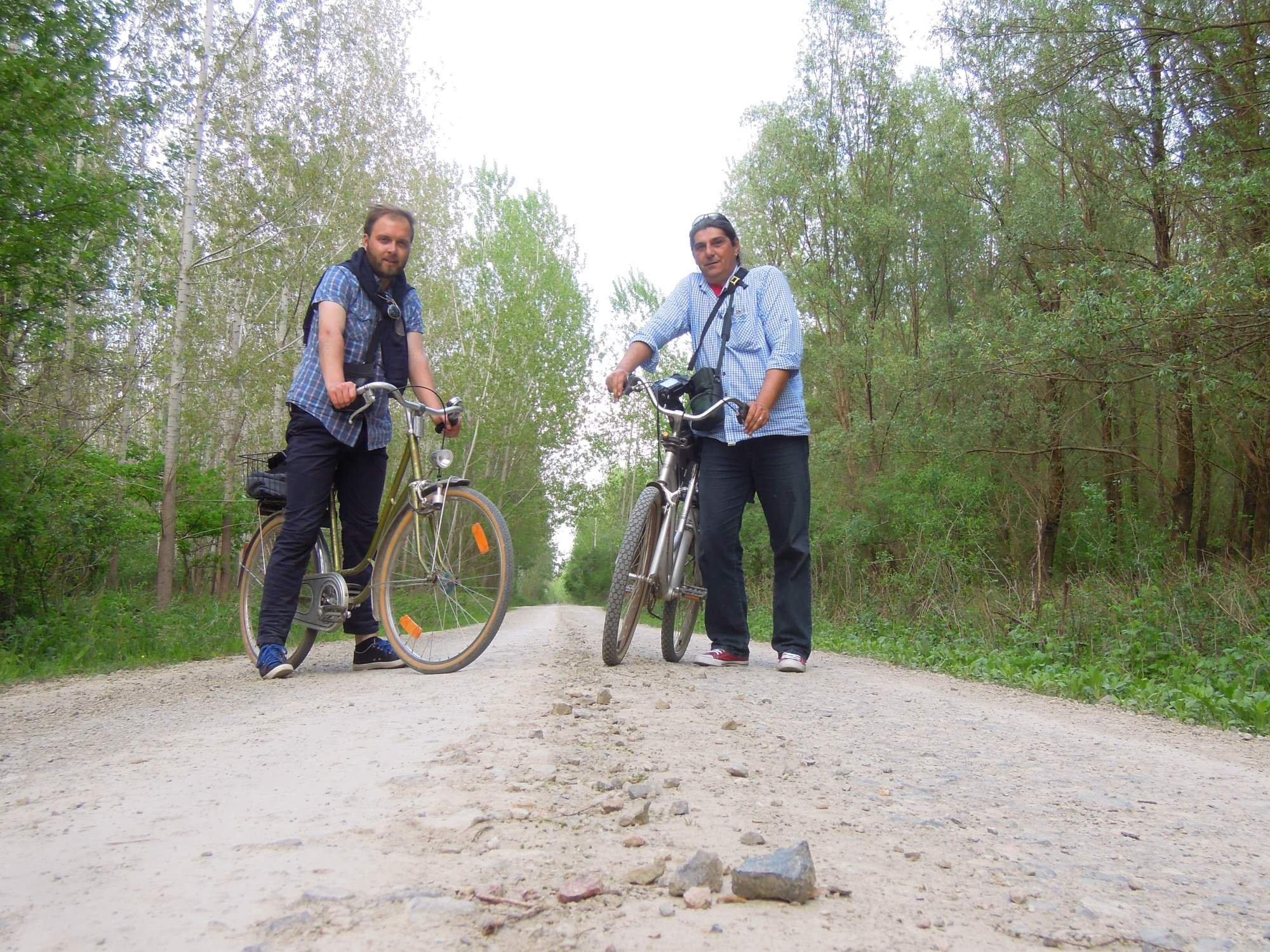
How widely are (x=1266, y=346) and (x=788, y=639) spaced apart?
7300mm

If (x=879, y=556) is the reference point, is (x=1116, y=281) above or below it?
above

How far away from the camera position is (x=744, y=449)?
5.22 metres

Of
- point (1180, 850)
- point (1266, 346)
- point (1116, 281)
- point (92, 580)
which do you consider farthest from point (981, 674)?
point (92, 580)

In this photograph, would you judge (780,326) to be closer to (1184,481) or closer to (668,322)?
(668,322)

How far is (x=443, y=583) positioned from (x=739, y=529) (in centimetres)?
177

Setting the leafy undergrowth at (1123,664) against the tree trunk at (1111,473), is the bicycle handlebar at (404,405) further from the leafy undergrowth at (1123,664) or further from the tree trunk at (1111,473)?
the tree trunk at (1111,473)

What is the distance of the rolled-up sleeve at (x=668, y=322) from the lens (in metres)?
5.42

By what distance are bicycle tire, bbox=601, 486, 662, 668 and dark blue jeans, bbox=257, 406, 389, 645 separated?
4.21 feet

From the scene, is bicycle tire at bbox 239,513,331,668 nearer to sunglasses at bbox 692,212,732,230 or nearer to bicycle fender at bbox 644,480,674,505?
bicycle fender at bbox 644,480,674,505

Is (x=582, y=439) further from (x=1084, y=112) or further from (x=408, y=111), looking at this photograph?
(x=1084, y=112)

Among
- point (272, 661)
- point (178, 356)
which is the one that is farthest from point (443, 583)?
point (178, 356)

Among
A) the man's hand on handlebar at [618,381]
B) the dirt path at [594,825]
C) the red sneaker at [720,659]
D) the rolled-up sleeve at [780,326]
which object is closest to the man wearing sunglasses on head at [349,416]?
the man's hand on handlebar at [618,381]

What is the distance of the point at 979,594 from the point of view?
816 cm

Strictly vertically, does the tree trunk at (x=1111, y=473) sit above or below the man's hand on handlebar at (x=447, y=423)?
above
